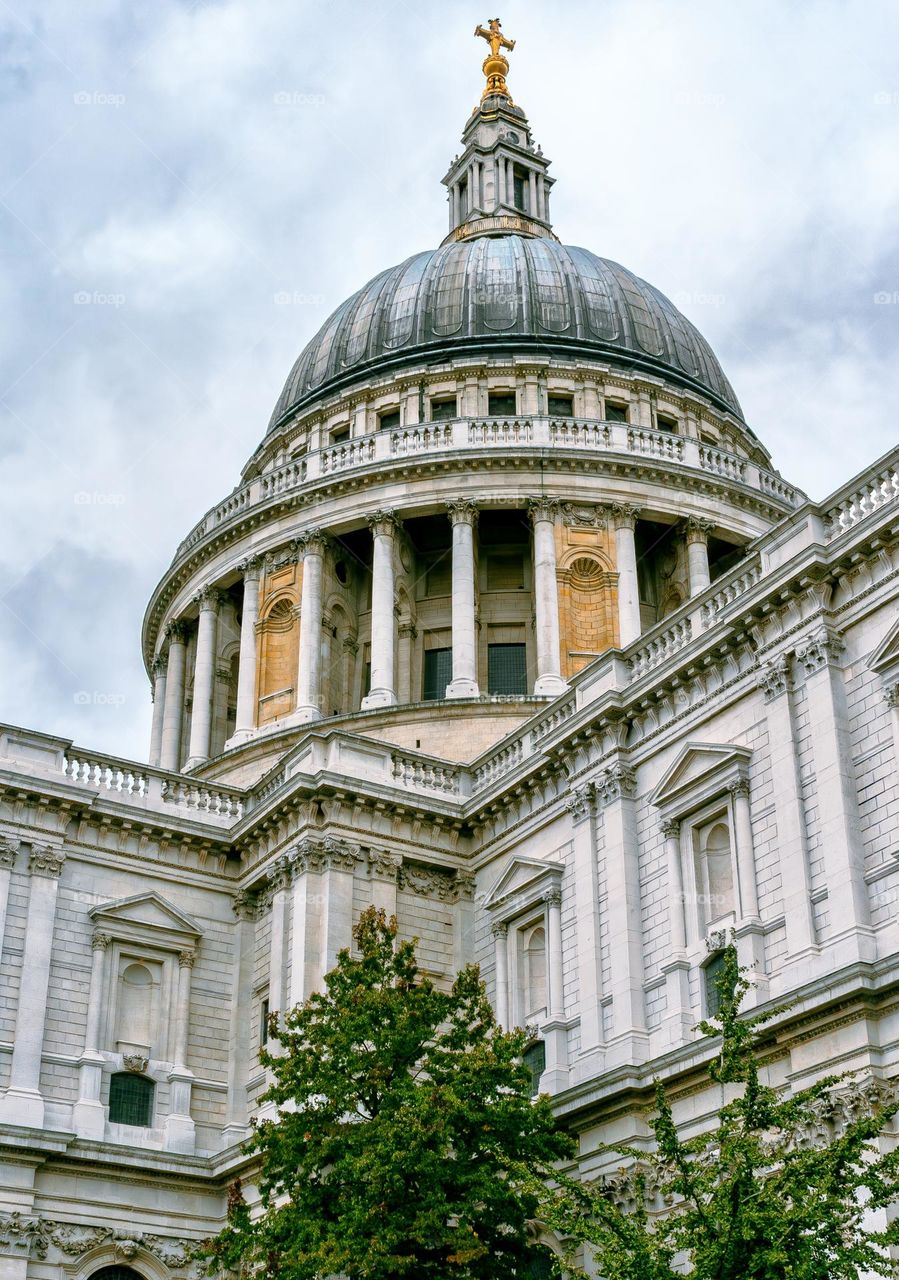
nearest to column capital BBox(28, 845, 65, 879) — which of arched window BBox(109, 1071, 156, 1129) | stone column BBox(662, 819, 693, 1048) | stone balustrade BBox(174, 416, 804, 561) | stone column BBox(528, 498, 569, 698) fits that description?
arched window BBox(109, 1071, 156, 1129)

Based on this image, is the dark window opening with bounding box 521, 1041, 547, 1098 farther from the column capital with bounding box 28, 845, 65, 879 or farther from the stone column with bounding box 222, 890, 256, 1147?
the column capital with bounding box 28, 845, 65, 879

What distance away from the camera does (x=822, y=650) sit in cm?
2772

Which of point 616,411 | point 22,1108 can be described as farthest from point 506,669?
point 22,1108

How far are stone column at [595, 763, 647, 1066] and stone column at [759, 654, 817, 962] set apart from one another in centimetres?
383

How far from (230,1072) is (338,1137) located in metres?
9.94

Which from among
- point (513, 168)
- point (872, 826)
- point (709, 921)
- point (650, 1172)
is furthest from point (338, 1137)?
point (513, 168)

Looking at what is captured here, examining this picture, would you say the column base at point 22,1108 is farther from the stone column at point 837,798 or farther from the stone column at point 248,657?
the stone column at point 248,657

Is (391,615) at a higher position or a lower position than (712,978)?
higher

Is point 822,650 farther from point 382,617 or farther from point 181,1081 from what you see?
point 382,617

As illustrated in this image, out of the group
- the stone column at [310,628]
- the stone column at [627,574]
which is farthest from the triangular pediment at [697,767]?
the stone column at [310,628]

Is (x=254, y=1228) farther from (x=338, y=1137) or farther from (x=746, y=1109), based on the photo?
(x=746, y=1109)

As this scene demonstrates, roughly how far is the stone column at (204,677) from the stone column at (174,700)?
1043 mm

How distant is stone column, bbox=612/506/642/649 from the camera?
47844 millimetres

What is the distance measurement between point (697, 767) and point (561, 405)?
1030 inches
